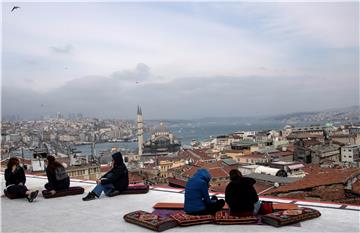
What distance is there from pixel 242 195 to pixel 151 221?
1114 millimetres

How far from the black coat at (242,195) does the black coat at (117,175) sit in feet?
7.39

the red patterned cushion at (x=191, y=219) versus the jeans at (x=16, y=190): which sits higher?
the jeans at (x=16, y=190)

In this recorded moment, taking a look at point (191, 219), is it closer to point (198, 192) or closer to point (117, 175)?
point (198, 192)

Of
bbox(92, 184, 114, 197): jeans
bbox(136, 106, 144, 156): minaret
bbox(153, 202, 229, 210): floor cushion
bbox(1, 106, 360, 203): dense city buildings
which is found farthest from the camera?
bbox(136, 106, 144, 156): minaret

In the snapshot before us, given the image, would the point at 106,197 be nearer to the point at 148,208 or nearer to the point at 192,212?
the point at 148,208

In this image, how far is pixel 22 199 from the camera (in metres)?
6.59

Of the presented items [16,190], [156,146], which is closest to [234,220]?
[16,190]

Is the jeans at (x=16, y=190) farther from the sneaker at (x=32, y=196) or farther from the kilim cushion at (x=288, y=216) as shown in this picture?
the kilim cushion at (x=288, y=216)

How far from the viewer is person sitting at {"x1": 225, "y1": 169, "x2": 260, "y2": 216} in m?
4.68

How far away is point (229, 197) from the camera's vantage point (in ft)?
15.6

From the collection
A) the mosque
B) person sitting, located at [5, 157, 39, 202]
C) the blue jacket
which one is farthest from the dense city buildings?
person sitting, located at [5, 157, 39, 202]

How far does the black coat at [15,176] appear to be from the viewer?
650 centimetres

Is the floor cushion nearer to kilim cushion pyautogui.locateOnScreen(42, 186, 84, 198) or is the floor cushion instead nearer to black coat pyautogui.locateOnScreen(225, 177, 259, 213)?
black coat pyautogui.locateOnScreen(225, 177, 259, 213)

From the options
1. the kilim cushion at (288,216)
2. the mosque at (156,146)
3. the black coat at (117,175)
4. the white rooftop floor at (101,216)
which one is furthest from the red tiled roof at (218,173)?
the mosque at (156,146)
